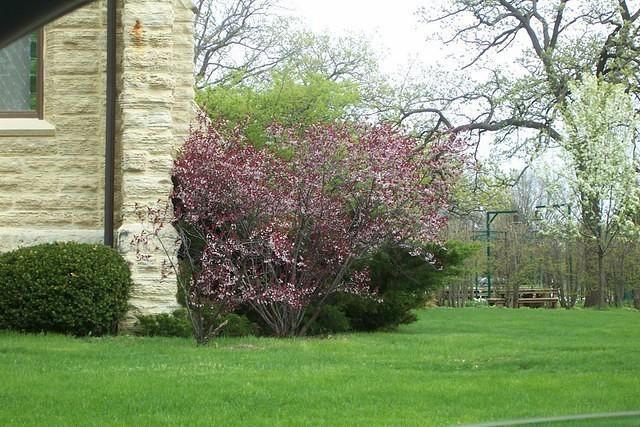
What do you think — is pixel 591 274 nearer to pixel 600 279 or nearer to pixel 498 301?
pixel 600 279

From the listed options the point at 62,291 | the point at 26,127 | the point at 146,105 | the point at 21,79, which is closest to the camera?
the point at 62,291

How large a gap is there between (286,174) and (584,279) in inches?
700

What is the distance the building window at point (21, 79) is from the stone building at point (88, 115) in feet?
0.05

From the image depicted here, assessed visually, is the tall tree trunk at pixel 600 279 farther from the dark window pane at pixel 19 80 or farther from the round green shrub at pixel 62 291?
the round green shrub at pixel 62 291

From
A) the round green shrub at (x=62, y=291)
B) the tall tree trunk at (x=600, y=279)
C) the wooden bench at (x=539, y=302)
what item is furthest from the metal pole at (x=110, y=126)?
the wooden bench at (x=539, y=302)

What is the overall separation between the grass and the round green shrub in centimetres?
42

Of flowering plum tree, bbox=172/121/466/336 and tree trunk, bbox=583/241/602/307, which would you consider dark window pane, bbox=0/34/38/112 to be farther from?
tree trunk, bbox=583/241/602/307

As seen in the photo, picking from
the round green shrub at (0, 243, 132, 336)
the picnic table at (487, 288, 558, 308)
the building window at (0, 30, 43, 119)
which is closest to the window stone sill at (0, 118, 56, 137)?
the building window at (0, 30, 43, 119)

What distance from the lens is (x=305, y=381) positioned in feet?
25.4

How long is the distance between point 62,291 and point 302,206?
Result: 327 centimetres

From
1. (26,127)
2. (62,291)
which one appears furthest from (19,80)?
(62,291)

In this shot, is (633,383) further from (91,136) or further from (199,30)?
(199,30)

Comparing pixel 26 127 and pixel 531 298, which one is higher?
pixel 26 127

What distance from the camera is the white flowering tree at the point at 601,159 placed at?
87.9 feet
